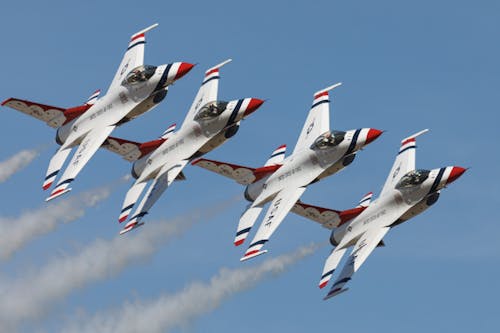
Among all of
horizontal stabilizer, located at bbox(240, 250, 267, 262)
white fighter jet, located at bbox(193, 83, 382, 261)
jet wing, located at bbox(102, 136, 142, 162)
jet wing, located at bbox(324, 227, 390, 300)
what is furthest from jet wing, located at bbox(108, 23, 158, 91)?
jet wing, located at bbox(324, 227, 390, 300)

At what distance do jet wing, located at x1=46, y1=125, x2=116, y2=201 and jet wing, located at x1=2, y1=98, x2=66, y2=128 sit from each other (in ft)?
9.99

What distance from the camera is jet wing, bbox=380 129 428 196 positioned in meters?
108

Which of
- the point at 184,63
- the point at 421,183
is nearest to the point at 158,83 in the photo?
the point at 184,63

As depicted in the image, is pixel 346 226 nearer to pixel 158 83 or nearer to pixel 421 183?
pixel 421 183

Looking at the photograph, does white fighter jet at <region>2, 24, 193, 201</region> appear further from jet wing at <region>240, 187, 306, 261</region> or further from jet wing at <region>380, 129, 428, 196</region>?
jet wing at <region>380, 129, 428, 196</region>

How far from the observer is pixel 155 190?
10675 centimetres

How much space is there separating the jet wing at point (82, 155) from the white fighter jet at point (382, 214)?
15.1 metres

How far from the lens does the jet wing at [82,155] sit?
106 meters

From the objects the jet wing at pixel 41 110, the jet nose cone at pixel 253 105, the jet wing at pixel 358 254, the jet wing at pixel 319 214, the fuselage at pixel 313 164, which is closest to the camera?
the jet wing at pixel 358 254

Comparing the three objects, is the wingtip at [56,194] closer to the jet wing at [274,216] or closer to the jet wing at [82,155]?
the jet wing at [82,155]

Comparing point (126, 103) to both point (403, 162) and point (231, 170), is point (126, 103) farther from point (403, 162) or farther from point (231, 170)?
point (403, 162)

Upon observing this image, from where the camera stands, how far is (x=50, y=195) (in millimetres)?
105875

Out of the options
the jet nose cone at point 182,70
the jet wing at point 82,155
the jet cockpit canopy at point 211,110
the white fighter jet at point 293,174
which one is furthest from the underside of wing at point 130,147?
the white fighter jet at point 293,174

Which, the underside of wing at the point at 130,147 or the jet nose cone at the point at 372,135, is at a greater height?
the underside of wing at the point at 130,147
